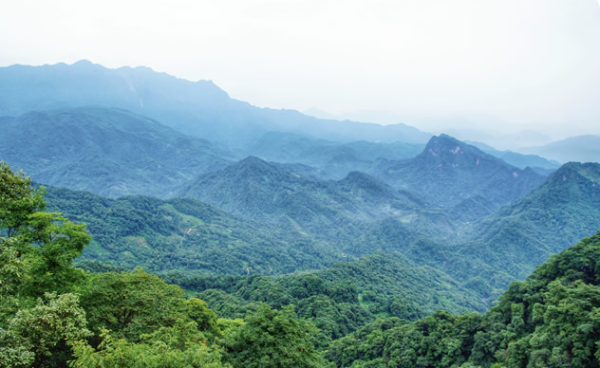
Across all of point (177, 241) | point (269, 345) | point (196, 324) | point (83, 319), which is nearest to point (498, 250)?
point (177, 241)

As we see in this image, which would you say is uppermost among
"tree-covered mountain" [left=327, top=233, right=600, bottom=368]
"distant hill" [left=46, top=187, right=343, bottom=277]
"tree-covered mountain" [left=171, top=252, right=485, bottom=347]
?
"tree-covered mountain" [left=327, top=233, right=600, bottom=368]

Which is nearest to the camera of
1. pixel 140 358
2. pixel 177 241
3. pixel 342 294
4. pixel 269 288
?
pixel 140 358

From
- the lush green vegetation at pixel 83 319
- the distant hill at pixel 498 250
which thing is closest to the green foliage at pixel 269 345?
the lush green vegetation at pixel 83 319

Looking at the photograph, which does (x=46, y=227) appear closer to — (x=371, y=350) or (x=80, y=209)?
(x=371, y=350)

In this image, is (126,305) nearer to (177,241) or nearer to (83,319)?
(83,319)

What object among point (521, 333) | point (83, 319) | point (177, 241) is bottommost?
point (177, 241)

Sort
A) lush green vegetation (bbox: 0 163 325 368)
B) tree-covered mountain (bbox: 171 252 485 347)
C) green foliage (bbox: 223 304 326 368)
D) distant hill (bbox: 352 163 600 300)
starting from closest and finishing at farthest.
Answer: lush green vegetation (bbox: 0 163 325 368), green foliage (bbox: 223 304 326 368), tree-covered mountain (bbox: 171 252 485 347), distant hill (bbox: 352 163 600 300)

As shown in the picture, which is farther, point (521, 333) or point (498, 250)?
point (498, 250)

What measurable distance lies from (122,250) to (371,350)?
116886 mm

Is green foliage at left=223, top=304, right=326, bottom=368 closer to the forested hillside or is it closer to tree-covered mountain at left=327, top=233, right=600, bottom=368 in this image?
the forested hillside

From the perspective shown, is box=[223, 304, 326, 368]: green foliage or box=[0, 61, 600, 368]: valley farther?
box=[0, 61, 600, 368]: valley

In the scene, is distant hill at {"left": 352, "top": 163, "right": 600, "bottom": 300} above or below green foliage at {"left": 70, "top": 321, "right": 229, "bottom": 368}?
below

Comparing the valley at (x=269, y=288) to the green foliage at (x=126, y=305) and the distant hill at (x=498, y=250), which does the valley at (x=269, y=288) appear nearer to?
the green foliage at (x=126, y=305)

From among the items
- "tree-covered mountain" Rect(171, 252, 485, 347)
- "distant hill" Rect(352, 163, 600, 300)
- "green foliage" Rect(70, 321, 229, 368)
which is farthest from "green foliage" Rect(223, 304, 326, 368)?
"distant hill" Rect(352, 163, 600, 300)
